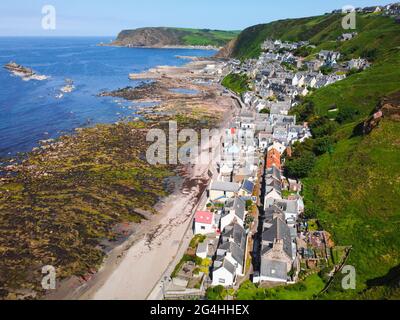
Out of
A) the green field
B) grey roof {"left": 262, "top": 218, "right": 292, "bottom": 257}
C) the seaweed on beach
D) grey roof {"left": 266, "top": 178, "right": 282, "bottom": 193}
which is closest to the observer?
the green field

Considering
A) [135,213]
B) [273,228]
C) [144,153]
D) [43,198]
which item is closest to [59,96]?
[144,153]

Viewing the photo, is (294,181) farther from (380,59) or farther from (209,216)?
(380,59)

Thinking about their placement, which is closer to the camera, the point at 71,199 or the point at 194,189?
the point at 71,199

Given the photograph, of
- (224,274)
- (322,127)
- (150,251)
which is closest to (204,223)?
(150,251)

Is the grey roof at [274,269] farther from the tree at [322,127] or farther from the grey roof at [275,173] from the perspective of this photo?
the tree at [322,127]

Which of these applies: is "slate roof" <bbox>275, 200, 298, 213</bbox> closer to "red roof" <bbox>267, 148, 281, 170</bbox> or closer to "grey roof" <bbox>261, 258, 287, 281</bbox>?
"grey roof" <bbox>261, 258, 287, 281</bbox>

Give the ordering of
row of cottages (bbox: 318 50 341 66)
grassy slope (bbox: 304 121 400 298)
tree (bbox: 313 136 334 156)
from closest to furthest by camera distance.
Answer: grassy slope (bbox: 304 121 400 298) → tree (bbox: 313 136 334 156) → row of cottages (bbox: 318 50 341 66)

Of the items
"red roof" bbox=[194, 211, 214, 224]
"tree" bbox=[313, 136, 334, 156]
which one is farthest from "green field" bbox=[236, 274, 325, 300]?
"tree" bbox=[313, 136, 334, 156]
